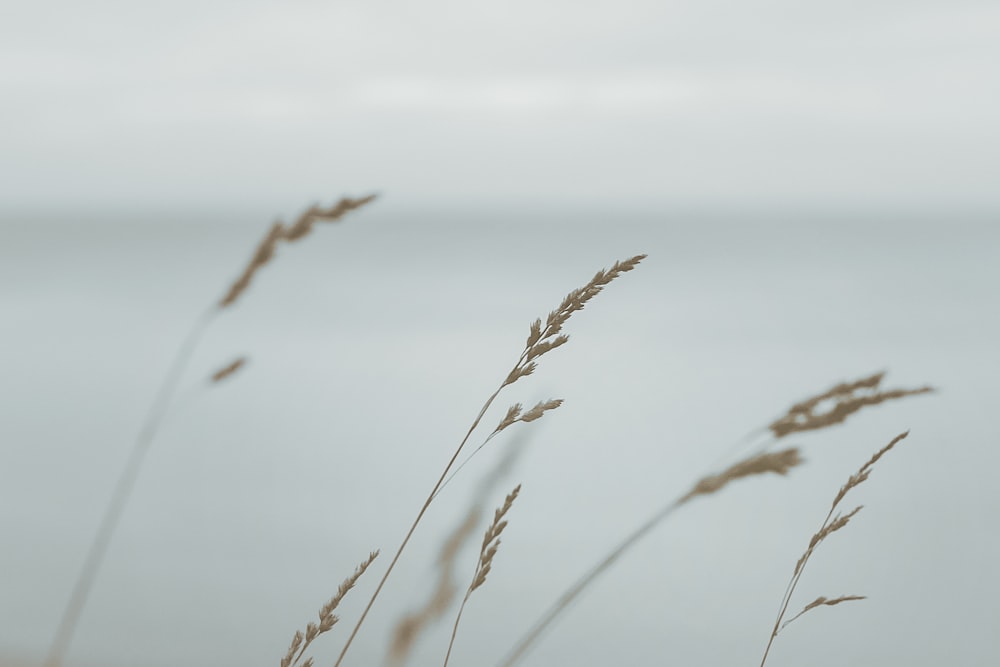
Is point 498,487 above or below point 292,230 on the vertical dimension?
below

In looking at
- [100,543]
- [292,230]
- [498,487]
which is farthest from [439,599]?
[100,543]

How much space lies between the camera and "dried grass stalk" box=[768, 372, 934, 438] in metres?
0.74

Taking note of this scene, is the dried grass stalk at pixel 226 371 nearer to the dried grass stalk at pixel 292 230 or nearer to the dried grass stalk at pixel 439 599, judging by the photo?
the dried grass stalk at pixel 292 230

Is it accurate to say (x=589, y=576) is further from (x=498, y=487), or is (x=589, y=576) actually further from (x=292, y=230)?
(x=292, y=230)

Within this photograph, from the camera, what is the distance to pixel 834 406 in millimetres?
764

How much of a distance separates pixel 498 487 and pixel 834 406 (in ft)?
0.92

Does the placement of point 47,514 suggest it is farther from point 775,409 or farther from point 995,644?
point 775,409

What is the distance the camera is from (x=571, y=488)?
13.0 metres

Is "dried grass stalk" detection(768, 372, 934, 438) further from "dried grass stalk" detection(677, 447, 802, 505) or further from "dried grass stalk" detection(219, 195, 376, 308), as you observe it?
"dried grass stalk" detection(219, 195, 376, 308)

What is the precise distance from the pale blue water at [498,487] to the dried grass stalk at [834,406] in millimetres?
208

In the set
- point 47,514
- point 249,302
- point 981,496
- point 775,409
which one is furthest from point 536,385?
point 249,302

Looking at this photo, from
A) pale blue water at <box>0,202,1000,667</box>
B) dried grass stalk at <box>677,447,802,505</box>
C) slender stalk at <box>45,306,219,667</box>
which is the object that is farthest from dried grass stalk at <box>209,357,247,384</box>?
dried grass stalk at <box>677,447,802,505</box>

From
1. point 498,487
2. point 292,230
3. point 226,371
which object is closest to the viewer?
point 498,487

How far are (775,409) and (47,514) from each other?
1273 cm
